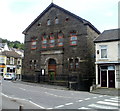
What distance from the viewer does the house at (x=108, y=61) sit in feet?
68.9

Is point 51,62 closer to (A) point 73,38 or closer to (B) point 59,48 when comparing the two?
(B) point 59,48

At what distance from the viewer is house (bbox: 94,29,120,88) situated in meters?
21.0

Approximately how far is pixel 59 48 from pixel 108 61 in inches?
343

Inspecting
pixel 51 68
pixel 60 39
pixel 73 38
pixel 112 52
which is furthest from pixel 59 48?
pixel 112 52

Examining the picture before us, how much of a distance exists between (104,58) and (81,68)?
3.94 meters

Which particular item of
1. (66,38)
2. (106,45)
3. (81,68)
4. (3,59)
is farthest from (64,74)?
(3,59)

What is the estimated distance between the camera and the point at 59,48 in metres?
27.1

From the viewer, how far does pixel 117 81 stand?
2072 cm

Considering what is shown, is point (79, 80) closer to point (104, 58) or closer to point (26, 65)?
point (104, 58)

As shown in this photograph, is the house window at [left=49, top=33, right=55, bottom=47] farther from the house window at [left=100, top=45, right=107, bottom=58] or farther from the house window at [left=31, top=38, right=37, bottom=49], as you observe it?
the house window at [left=100, top=45, right=107, bottom=58]

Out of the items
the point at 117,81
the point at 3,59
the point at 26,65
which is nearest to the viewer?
the point at 117,81

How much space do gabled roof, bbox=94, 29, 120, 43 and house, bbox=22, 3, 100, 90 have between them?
93.6 inches

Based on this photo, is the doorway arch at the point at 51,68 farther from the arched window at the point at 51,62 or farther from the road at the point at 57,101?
the road at the point at 57,101

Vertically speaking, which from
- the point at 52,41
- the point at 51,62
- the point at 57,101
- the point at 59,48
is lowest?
the point at 57,101
